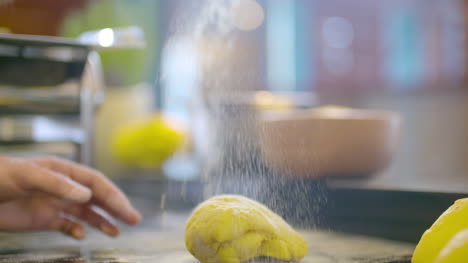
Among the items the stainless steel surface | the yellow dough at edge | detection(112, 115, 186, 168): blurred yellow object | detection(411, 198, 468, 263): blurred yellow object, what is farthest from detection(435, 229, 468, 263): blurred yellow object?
detection(112, 115, 186, 168): blurred yellow object

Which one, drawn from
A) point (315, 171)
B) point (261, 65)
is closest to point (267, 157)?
point (315, 171)

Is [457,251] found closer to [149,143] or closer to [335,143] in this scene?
[335,143]

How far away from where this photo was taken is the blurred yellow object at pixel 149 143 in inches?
53.9

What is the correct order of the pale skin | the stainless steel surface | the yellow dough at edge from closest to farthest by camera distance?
the yellow dough at edge
the pale skin
the stainless steel surface

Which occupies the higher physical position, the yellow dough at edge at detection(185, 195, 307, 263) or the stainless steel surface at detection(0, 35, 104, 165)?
the stainless steel surface at detection(0, 35, 104, 165)

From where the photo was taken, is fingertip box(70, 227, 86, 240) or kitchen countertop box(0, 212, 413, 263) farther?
fingertip box(70, 227, 86, 240)

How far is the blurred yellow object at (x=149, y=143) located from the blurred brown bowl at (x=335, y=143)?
28.6 inches

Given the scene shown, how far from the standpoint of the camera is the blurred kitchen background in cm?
63

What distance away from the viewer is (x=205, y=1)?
0.51 meters

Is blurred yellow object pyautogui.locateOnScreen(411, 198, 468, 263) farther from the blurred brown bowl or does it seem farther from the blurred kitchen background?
the blurred brown bowl

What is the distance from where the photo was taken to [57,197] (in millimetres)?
515

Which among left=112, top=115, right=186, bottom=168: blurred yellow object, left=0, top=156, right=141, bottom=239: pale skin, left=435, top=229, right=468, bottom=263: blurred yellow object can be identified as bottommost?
left=112, top=115, right=186, bottom=168: blurred yellow object

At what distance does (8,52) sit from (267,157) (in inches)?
17.1

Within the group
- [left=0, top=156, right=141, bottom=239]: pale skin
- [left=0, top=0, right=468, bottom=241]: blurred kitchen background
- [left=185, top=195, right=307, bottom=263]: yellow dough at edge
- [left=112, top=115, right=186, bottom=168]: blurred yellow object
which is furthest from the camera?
[left=112, top=115, right=186, bottom=168]: blurred yellow object
